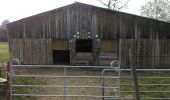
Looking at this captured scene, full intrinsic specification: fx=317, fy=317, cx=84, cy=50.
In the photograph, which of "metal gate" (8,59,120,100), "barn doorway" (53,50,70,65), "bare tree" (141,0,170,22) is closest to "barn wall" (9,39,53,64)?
"barn doorway" (53,50,70,65)

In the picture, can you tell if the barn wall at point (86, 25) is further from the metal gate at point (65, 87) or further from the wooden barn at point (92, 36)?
the metal gate at point (65, 87)

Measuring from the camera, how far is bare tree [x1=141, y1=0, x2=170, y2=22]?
43531 mm

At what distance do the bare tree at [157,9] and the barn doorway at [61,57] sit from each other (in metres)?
23.4

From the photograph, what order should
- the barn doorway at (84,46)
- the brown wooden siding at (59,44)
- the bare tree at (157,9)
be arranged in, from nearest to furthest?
the brown wooden siding at (59,44) < the barn doorway at (84,46) < the bare tree at (157,9)

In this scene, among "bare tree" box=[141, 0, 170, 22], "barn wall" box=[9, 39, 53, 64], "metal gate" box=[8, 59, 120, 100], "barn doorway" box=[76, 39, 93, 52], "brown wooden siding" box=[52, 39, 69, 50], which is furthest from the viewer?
"bare tree" box=[141, 0, 170, 22]

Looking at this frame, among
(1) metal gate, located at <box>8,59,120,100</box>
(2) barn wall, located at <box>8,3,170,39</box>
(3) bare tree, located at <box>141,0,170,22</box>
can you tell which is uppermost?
(3) bare tree, located at <box>141,0,170,22</box>

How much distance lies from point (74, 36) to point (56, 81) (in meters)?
6.43

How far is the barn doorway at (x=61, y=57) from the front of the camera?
22.2 metres

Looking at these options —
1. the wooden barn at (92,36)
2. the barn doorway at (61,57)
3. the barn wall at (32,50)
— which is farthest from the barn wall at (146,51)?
the barn wall at (32,50)

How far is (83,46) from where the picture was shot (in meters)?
23.0

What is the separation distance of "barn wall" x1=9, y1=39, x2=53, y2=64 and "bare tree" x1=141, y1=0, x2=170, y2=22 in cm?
2617

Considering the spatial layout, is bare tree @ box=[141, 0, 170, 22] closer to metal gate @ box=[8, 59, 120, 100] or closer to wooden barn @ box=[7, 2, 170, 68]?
wooden barn @ box=[7, 2, 170, 68]

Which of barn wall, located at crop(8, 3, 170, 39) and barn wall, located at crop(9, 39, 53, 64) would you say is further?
barn wall, located at crop(9, 39, 53, 64)

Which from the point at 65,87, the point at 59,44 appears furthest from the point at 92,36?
the point at 65,87
